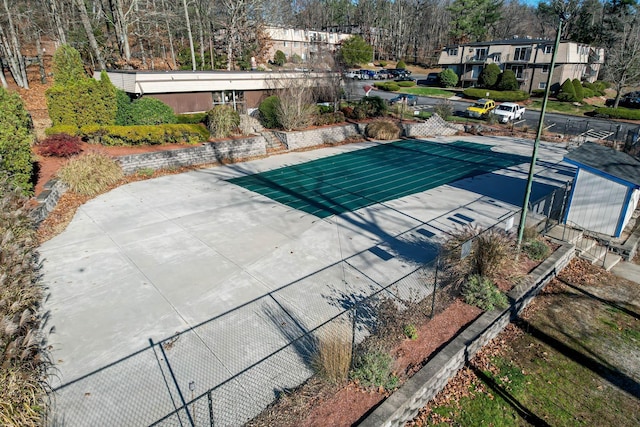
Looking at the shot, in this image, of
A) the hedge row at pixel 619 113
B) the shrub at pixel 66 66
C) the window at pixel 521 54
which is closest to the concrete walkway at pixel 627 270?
the shrub at pixel 66 66

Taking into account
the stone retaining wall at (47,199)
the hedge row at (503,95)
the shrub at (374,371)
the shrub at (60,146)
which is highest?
the shrub at (60,146)

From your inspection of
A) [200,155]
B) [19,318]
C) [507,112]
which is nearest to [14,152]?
[19,318]

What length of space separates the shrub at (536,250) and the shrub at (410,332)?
15.9ft

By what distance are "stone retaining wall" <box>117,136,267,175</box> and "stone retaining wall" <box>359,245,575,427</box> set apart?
14952 mm

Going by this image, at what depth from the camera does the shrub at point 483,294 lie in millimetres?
8062

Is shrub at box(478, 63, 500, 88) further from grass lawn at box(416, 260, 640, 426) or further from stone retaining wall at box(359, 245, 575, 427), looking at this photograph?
stone retaining wall at box(359, 245, 575, 427)

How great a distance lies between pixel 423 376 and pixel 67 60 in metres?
21.0

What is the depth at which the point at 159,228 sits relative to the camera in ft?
38.9

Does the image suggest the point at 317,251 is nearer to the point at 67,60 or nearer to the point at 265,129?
the point at 265,129

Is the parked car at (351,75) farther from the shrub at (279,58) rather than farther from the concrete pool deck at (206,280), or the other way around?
the concrete pool deck at (206,280)

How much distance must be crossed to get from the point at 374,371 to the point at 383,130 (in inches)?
824

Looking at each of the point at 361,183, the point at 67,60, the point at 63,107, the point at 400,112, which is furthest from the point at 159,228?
the point at 400,112

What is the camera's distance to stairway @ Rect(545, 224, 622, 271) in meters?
11.1

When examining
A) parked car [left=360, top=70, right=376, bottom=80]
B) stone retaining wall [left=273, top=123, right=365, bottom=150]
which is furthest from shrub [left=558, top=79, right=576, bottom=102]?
stone retaining wall [left=273, top=123, right=365, bottom=150]
